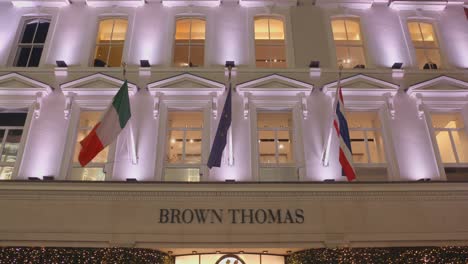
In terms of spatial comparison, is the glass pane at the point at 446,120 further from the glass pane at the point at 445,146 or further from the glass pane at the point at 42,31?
the glass pane at the point at 42,31

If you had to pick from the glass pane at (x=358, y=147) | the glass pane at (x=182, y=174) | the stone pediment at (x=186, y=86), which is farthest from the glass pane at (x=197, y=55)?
the glass pane at (x=358, y=147)

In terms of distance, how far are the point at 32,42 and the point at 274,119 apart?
843cm

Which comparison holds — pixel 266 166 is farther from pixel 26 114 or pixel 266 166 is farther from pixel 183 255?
pixel 26 114

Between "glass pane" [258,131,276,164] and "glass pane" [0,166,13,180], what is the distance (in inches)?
282

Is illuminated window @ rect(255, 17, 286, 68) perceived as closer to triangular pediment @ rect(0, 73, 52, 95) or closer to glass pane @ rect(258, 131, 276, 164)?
glass pane @ rect(258, 131, 276, 164)

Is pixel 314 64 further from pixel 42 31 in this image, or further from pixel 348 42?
pixel 42 31

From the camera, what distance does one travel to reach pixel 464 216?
11.9 meters

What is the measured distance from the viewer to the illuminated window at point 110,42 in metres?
14.6

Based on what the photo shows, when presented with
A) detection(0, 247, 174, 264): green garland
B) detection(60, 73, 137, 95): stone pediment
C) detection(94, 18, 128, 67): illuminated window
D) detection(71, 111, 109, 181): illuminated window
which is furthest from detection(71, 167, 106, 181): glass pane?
detection(94, 18, 128, 67): illuminated window

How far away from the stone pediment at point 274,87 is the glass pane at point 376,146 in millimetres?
2313

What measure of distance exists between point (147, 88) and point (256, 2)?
16.2 feet

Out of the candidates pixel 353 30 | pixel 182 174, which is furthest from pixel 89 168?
pixel 353 30

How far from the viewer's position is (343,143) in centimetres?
1155

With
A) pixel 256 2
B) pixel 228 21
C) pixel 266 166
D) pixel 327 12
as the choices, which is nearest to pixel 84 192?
pixel 266 166
